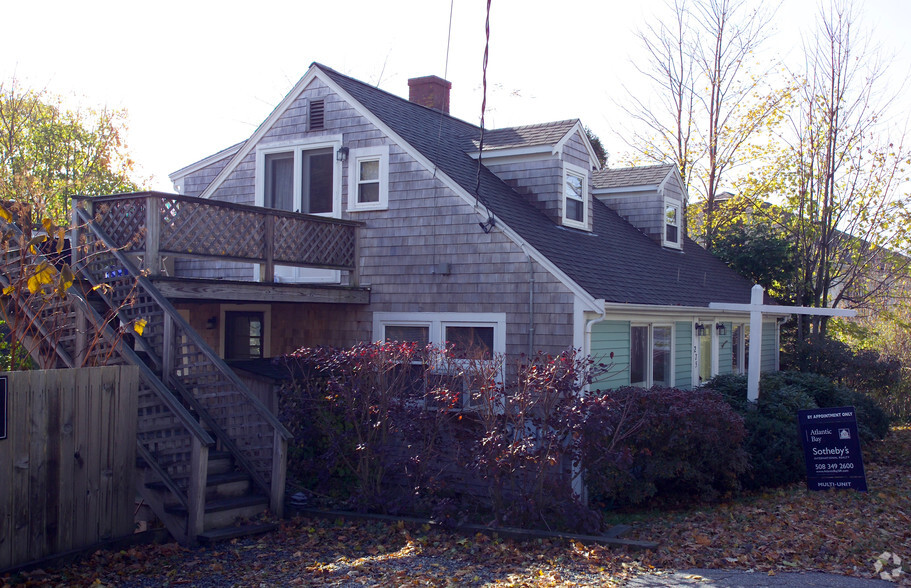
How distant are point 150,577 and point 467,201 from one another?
300 inches

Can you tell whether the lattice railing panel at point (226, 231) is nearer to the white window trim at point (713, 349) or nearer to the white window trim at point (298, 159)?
the white window trim at point (298, 159)

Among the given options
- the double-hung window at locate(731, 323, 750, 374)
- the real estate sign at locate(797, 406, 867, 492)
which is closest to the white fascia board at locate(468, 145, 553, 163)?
the real estate sign at locate(797, 406, 867, 492)

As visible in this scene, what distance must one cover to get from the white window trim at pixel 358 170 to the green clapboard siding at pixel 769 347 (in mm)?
11086

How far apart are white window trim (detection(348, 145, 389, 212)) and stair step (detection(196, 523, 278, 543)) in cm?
648

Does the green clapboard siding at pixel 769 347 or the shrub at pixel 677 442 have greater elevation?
the green clapboard siding at pixel 769 347

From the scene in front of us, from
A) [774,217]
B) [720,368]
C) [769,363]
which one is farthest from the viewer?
[774,217]

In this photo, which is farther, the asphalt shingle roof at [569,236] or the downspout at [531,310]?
the asphalt shingle roof at [569,236]

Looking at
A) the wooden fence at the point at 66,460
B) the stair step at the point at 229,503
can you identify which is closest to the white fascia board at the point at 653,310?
the stair step at the point at 229,503

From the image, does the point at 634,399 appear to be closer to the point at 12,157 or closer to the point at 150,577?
the point at 150,577

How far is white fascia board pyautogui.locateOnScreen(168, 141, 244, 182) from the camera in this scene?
17.2 metres

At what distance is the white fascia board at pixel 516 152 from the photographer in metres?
14.8

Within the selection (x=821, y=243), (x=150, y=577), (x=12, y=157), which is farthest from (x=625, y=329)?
(x=12, y=157)

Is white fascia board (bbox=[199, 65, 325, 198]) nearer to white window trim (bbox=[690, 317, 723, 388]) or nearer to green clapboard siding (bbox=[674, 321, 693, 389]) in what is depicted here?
green clapboard siding (bbox=[674, 321, 693, 389])

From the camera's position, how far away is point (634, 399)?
32.5 ft
